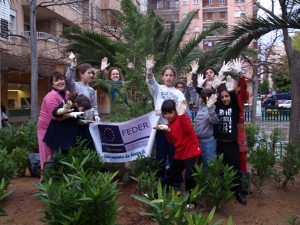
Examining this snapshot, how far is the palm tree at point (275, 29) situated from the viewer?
606cm

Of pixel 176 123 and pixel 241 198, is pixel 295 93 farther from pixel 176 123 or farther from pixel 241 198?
pixel 176 123

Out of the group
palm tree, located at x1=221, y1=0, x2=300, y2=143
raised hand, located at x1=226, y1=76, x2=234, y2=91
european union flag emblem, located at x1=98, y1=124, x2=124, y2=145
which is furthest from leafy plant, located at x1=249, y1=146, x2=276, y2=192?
palm tree, located at x1=221, y1=0, x2=300, y2=143

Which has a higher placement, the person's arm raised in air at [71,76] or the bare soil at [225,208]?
the person's arm raised in air at [71,76]

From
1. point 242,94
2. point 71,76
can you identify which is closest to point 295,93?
point 242,94

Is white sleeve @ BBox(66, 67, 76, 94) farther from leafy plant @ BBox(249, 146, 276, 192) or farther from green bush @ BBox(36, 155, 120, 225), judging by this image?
leafy plant @ BBox(249, 146, 276, 192)

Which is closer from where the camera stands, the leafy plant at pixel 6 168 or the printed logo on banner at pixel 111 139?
the leafy plant at pixel 6 168

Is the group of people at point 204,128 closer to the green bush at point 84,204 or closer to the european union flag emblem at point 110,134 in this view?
the european union flag emblem at point 110,134

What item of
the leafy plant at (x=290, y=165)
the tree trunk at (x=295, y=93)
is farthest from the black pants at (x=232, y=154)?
the tree trunk at (x=295, y=93)

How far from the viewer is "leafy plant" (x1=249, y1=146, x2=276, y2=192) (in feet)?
17.1

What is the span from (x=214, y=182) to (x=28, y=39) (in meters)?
11.3

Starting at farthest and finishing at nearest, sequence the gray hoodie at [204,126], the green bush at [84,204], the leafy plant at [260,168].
→ the leafy plant at [260,168] → the gray hoodie at [204,126] → the green bush at [84,204]

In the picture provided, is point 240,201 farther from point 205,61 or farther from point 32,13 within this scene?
point 32,13

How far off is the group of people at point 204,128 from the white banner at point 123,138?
0.17 m

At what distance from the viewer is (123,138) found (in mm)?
4930
